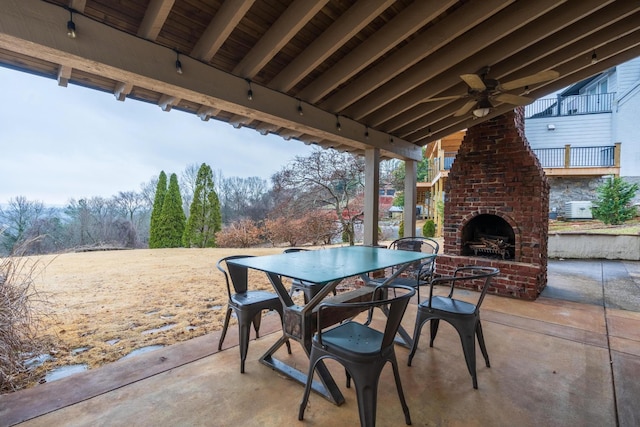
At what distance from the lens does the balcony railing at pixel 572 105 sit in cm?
1150

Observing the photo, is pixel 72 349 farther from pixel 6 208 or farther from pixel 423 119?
pixel 6 208

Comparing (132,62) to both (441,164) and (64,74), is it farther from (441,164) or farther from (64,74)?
(441,164)

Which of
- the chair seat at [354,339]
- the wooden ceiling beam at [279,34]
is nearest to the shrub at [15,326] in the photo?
the chair seat at [354,339]

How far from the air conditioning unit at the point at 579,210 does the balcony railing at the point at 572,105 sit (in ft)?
13.6

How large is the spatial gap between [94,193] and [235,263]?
13007mm

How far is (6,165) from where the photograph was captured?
33.1 feet

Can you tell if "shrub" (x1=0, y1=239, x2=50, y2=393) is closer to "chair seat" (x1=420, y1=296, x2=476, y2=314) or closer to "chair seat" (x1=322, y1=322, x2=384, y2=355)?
"chair seat" (x1=322, y1=322, x2=384, y2=355)

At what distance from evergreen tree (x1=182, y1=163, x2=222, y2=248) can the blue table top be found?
8985 millimetres

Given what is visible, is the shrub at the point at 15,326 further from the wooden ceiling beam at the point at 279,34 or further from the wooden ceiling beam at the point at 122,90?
the wooden ceiling beam at the point at 279,34

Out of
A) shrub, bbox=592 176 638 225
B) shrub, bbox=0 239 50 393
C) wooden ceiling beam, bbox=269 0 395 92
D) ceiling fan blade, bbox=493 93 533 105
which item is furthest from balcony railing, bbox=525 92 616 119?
shrub, bbox=0 239 50 393

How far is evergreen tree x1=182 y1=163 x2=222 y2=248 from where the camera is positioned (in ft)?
35.6

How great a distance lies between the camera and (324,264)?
239 centimetres

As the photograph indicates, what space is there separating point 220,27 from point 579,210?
12097mm

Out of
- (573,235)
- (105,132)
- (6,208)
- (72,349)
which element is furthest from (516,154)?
(105,132)
